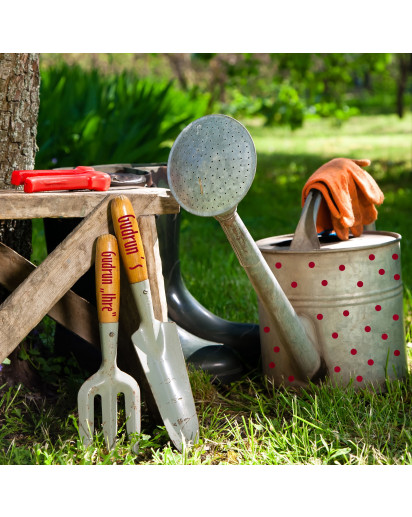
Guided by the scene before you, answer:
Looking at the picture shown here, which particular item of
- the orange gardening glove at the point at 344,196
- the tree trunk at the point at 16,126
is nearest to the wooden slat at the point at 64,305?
the tree trunk at the point at 16,126

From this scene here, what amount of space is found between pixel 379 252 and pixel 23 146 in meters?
1.04

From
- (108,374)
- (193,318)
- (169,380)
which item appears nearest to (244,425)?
(169,380)

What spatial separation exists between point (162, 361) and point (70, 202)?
0.45 meters

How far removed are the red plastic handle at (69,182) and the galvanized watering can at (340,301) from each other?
533 mm

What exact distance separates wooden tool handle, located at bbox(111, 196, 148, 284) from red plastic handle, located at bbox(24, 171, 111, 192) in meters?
0.09

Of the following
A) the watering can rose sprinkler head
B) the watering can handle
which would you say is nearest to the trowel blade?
the watering can rose sprinkler head

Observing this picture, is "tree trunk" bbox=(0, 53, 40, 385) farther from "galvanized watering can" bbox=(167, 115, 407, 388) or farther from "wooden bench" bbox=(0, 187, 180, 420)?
"galvanized watering can" bbox=(167, 115, 407, 388)

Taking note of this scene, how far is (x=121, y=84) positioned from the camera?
500cm

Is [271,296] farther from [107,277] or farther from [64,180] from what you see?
[64,180]

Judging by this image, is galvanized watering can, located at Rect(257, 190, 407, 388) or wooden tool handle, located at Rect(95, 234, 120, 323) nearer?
wooden tool handle, located at Rect(95, 234, 120, 323)

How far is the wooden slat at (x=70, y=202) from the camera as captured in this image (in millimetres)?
1554

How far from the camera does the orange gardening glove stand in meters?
1.94

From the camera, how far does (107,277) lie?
1594 millimetres

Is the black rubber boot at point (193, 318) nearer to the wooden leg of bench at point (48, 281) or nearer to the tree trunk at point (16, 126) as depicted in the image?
the tree trunk at point (16, 126)
